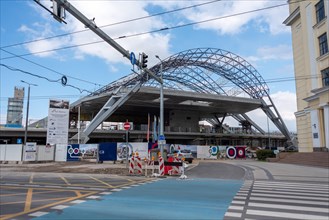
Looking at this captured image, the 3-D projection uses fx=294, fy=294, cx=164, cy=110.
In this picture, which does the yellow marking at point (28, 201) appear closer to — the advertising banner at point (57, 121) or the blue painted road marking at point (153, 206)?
the blue painted road marking at point (153, 206)

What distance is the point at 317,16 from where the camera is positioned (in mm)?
34719

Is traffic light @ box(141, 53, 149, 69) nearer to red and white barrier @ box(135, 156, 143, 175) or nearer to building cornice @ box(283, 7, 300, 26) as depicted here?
red and white barrier @ box(135, 156, 143, 175)

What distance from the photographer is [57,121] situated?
34781 mm

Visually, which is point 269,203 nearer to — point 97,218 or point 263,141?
point 97,218

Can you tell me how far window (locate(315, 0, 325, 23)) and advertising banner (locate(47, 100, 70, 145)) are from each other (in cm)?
3143

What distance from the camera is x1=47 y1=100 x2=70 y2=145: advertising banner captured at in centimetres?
3438

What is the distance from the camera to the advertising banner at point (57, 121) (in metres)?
34.4

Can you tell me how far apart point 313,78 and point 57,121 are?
31.3 metres

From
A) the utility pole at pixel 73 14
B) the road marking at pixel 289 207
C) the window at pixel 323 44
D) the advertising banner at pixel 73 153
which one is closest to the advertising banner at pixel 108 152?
the advertising banner at pixel 73 153

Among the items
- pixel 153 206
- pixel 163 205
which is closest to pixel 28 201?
pixel 153 206

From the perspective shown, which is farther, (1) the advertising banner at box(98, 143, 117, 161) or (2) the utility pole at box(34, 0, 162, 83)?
(1) the advertising banner at box(98, 143, 117, 161)

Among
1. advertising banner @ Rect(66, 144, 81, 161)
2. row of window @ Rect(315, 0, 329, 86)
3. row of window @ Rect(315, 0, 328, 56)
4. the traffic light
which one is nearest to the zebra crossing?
the traffic light

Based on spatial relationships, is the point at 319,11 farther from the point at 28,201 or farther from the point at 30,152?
the point at 30,152

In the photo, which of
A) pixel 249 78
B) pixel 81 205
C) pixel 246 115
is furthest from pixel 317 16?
pixel 246 115
